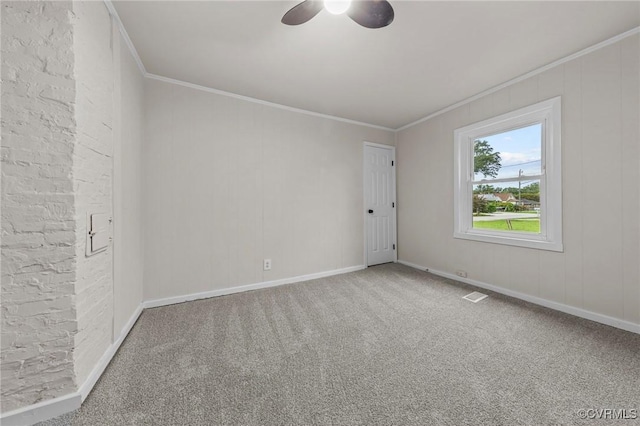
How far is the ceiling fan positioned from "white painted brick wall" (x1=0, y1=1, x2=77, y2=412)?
1.20 meters

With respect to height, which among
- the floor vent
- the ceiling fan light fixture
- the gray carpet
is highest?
the ceiling fan light fixture

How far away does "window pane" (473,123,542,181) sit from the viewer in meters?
2.58

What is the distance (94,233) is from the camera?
1.41 meters

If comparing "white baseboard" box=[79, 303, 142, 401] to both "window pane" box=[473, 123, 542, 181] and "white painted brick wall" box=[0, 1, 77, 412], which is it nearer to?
"white painted brick wall" box=[0, 1, 77, 412]

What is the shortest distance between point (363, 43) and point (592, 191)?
2.42 meters

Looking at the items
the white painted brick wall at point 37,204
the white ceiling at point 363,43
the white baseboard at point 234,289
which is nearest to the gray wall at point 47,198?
the white painted brick wall at point 37,204

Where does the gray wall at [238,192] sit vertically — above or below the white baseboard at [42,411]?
above

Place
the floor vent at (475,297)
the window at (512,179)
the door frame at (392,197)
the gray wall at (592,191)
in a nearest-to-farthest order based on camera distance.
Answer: the gray wall at (592,191) → the window at (512,179) → the floor vent at (475,297) → the door frame at (392,197)

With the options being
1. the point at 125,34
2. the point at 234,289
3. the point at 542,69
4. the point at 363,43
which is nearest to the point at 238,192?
the point at 234,289

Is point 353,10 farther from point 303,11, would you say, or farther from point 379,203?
point 379,203

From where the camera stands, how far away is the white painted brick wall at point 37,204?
3.67 feet

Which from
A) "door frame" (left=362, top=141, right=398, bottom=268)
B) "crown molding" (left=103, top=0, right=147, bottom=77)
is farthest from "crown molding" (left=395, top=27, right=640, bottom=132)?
"crown molding" (left=103, top=0, right=147, bottom=77)

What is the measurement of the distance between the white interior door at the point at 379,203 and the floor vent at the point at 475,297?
5.05 ft

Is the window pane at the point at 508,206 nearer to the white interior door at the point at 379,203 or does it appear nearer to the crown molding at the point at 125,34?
the white interior door at the point at 379,203
